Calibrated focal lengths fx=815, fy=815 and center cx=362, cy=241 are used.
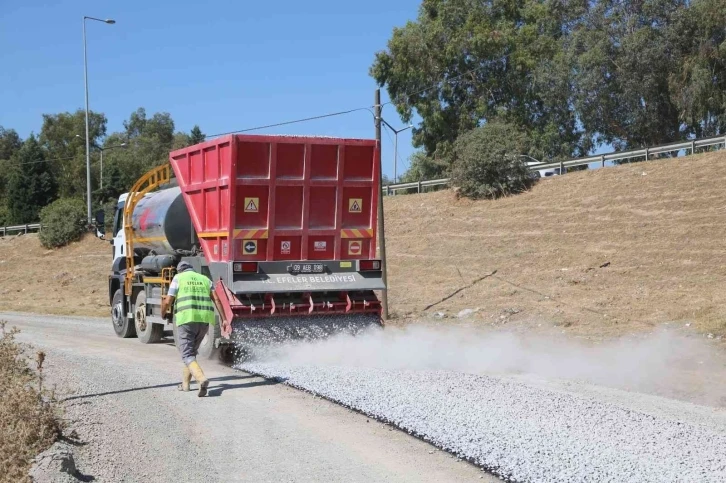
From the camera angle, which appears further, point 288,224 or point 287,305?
point 288,224

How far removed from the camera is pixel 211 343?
12305 mm

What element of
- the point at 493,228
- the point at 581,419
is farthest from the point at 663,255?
the point at 581,419

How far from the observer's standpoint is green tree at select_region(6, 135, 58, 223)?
209 ft

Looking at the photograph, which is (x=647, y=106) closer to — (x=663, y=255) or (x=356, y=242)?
(x=663, y=255)

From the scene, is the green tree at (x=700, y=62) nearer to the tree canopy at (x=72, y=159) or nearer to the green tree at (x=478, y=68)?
the green tree at (x=478, y=68)

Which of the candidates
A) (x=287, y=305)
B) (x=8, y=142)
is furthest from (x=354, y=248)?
(x=8, y=142)

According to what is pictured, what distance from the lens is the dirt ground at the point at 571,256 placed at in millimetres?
17859

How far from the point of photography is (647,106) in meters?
41.6

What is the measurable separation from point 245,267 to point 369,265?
2.07 m

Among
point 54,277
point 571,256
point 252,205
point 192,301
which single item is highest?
point 252,205

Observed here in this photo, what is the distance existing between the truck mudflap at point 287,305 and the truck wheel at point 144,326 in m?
3.52

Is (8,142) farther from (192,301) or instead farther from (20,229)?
(192,301)

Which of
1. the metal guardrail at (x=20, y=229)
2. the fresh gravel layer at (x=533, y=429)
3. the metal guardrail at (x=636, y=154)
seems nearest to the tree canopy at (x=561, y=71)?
the metal guardrail at (x=636, y=154)

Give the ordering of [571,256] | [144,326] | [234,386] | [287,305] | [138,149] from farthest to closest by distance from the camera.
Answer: [138,149], [571,256], [144,326], [287,305], [234,386]
